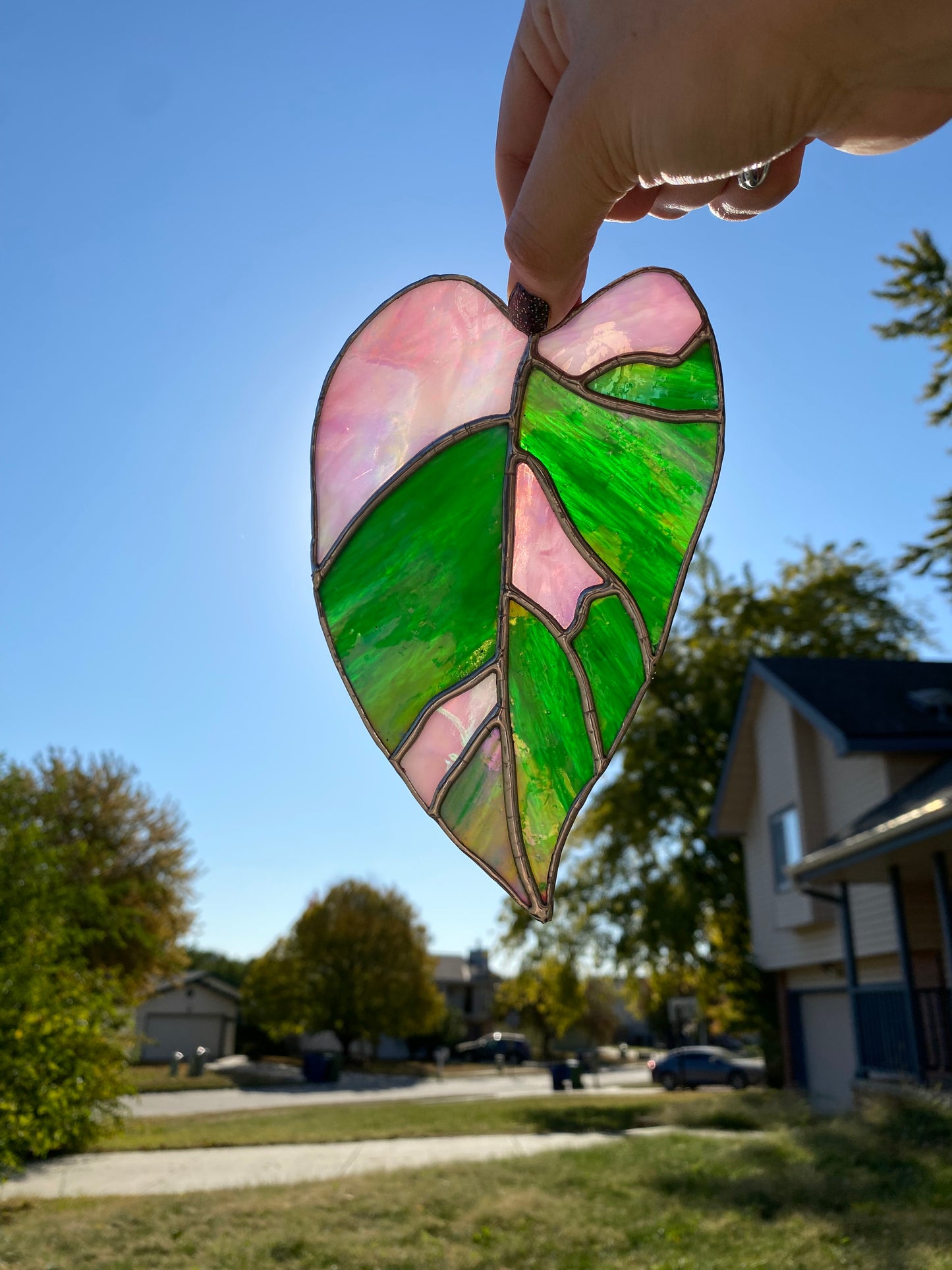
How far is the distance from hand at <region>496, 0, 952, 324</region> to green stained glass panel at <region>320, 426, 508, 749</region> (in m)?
0.29

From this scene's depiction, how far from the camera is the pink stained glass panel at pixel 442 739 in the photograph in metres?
1.25

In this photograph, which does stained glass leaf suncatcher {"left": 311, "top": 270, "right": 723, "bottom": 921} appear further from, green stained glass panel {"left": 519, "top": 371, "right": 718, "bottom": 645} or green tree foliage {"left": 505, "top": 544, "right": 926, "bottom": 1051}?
green tree foliage {"left": 505, "top": 544, "right": 926, "bottom": 1051}

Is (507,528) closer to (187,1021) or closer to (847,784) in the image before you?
(847,784)

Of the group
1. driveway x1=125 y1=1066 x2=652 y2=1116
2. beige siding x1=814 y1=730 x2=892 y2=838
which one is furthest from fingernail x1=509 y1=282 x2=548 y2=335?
driveway x1=125 y1=1066 x2=652 y2=1116

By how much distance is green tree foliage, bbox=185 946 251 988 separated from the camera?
187 feet

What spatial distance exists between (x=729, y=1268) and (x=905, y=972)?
7.62 m

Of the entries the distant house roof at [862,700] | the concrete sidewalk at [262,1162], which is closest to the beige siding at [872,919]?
the distant house roof at [862,700]

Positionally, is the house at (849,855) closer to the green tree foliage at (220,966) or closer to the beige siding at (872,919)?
the beige siding at (872,919)

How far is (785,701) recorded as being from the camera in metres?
18.3

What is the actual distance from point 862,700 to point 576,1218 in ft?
35.4

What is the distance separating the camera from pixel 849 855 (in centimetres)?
1216

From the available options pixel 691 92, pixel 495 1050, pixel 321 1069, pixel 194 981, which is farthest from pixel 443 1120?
pixel 495 1050

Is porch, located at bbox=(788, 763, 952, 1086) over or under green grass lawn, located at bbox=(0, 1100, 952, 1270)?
over

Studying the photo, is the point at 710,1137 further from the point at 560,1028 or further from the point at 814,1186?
the point at 560,1028
